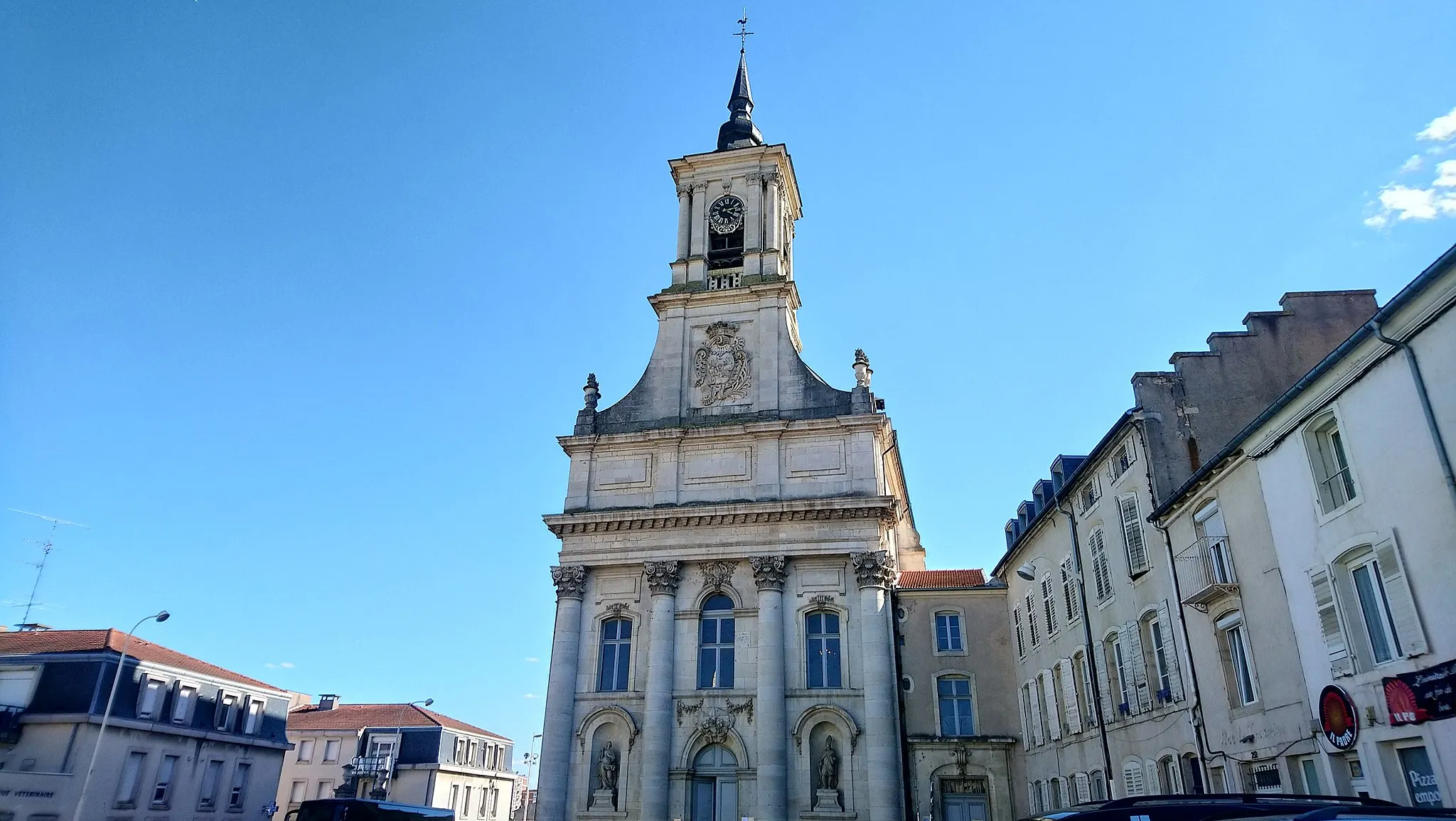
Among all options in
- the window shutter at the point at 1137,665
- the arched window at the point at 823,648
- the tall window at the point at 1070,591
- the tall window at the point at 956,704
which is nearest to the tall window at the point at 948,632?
the tall window at the point at 956,704

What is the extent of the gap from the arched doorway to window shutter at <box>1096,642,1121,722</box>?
36.3ft

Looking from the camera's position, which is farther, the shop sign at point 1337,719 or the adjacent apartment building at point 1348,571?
the shop sign at point 1337,719

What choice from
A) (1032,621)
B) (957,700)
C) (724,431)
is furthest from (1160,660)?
(724,431)

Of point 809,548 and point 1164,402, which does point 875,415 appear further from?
point 1164,402

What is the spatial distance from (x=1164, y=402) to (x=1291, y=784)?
761 centimetres

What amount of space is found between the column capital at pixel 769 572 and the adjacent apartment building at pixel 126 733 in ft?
66.9

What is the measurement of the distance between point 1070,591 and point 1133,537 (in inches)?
176

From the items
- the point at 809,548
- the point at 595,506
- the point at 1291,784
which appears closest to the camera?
the point at 1291,784

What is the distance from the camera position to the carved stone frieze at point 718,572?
29141mm

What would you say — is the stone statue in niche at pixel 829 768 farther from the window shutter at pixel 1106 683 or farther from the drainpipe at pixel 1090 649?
the window shutter at pixel 1106 683

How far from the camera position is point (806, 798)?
26.2 metres

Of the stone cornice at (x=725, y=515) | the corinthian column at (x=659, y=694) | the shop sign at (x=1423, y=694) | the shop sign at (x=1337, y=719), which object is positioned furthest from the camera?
the stone cornice at (x=725, y=515)

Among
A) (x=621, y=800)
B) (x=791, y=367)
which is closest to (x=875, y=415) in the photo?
(x=791, y=367)

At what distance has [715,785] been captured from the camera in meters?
27.0
